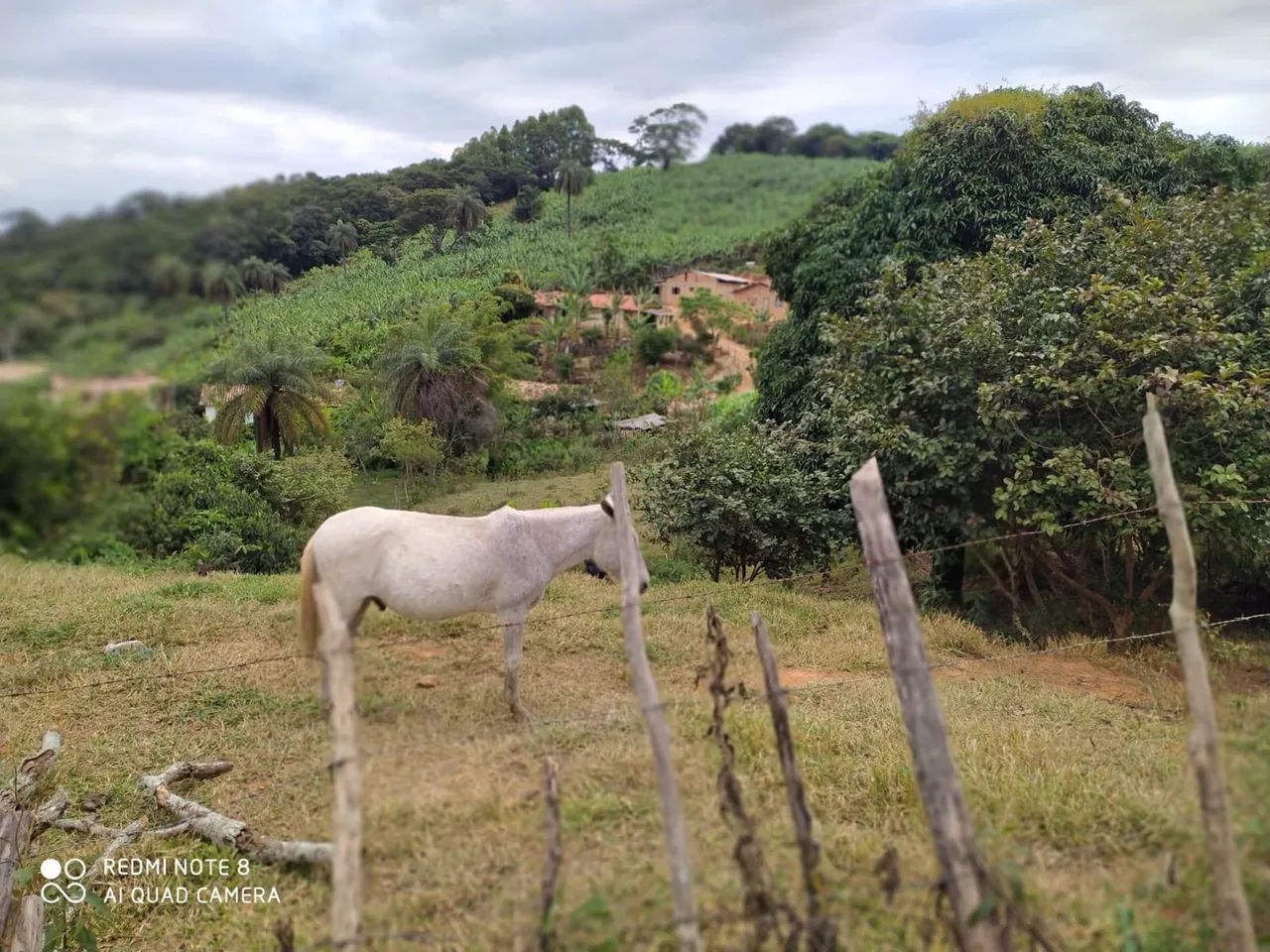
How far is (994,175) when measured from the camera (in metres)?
→ 13.4

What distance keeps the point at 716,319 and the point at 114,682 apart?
27.7 m

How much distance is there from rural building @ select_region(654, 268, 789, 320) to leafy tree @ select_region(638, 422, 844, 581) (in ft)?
56.7

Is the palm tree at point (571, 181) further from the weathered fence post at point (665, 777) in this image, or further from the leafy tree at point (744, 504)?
the weathered fence post at point (665, 777)

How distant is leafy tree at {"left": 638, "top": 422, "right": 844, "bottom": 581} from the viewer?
37.7 ft

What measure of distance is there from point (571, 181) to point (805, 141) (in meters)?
46.1

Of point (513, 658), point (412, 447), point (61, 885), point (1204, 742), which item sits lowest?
point (61, 885)

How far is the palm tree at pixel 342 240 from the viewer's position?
9.01 metres

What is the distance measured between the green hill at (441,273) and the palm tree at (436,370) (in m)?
0.36

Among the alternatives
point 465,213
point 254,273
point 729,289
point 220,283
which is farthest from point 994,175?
point 729,289

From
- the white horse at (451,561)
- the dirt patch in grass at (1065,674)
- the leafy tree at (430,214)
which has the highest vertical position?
the leafy tree at (430,214)

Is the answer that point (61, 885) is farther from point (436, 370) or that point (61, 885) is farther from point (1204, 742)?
point (436, 370)

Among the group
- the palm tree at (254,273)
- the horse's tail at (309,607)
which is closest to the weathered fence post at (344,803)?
the horse's tail at (309,607)

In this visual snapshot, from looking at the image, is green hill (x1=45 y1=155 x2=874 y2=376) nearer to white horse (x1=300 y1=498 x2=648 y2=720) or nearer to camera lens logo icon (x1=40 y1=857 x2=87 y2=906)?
white horse (x1=300 y1=498 x2=648 y2=720)

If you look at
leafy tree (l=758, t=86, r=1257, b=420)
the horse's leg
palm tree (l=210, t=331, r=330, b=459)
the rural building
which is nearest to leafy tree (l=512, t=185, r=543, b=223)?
palm tree (l=210, t=331, r=330, b=459)
